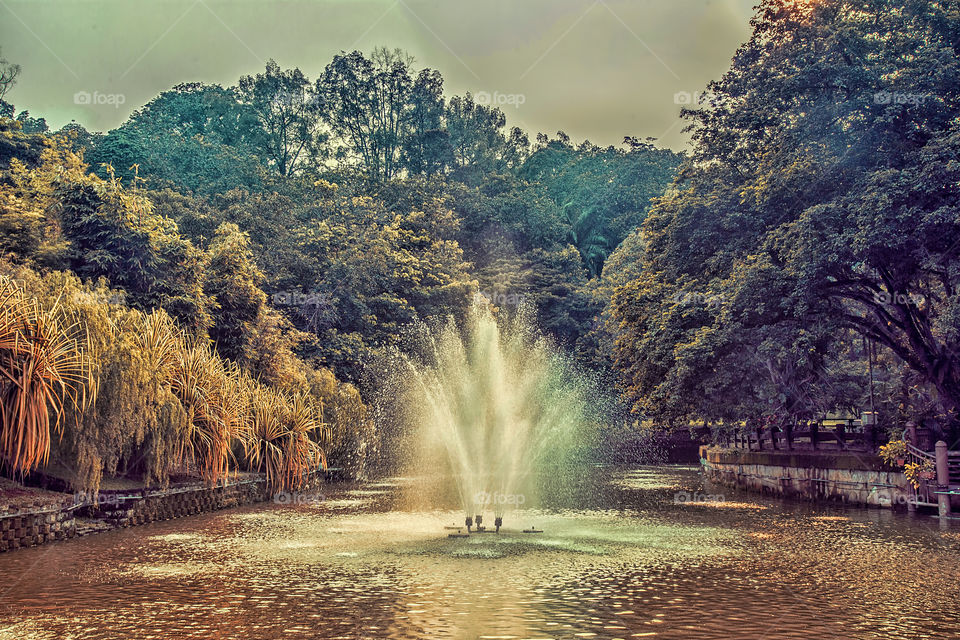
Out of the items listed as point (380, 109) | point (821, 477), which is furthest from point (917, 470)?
point (380, 109)

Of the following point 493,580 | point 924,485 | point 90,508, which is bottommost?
point 493,580

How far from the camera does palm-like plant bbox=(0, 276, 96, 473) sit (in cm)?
1652

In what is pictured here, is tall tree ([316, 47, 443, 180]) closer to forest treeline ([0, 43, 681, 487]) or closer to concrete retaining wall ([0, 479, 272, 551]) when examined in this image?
forest treeline ([0, 43, 681, 487])

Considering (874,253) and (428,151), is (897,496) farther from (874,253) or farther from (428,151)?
(428,151)

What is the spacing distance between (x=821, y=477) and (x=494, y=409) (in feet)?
41.6

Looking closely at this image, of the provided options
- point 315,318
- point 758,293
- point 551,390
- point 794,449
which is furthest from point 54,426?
point 551,390

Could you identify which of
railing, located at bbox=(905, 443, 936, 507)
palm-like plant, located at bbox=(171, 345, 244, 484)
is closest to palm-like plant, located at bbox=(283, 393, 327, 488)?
palm-like plant, located at bbox=(171, 345, 244, 484)

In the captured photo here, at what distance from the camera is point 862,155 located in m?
26.1

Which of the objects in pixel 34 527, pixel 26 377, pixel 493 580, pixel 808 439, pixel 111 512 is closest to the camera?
pixel 493 580

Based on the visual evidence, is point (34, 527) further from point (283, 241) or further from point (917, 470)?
point (283, 241)

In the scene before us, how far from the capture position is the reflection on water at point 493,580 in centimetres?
1066

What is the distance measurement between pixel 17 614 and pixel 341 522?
11.5 m

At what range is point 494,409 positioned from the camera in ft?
119

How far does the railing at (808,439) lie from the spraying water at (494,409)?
9.67m
